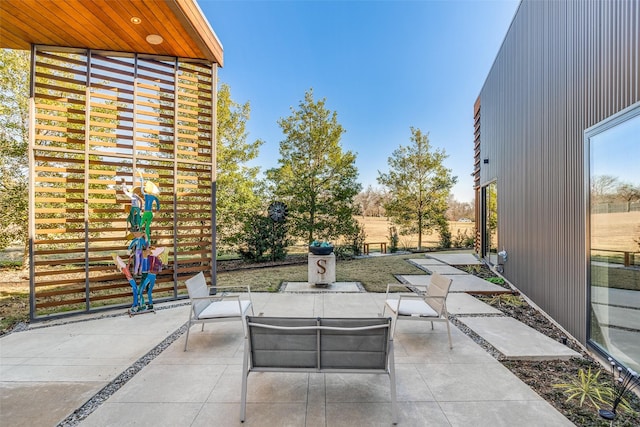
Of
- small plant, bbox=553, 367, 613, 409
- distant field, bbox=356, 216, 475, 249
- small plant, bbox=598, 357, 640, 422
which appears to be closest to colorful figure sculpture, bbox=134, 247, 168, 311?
small plant, bbox=553, 367, 613, 409

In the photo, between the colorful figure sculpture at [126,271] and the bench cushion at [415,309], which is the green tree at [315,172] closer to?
the colorful figure sculpture at [126,271]

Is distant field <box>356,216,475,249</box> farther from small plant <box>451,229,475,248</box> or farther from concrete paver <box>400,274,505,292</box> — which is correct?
concrete paver <box>400,274,505,292</box>

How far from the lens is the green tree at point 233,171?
32.2ft

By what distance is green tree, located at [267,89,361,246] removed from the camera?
37.6 feet

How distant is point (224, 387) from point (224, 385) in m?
0.03

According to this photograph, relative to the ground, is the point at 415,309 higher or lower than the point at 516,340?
higher

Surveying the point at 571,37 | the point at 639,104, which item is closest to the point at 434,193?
the point at 571,37

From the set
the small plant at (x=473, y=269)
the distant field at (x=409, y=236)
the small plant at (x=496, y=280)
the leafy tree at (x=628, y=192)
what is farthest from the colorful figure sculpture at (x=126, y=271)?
the distant field at (x=409, y=236)

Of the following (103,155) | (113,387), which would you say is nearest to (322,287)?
(113,387)

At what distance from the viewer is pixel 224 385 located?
9.04 ft

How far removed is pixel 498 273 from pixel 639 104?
6327 millimetres

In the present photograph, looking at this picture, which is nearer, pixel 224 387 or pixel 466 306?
pixel 224 387

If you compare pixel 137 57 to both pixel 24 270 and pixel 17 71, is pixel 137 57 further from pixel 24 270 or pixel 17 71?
pixel 24 270

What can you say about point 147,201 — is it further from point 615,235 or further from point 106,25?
point 615,235
